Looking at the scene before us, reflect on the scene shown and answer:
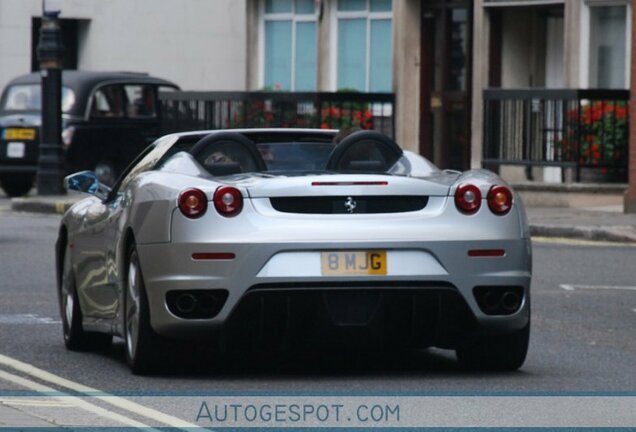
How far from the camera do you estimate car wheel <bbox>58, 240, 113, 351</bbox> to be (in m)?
10.5

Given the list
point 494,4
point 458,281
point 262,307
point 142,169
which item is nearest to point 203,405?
point 262,307

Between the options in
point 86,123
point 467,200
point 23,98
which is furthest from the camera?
point 23,98

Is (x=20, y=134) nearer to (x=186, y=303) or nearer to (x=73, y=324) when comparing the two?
(x=73, y=324)

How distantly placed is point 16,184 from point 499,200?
68.2 feet

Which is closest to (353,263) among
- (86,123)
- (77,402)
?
(77,402)

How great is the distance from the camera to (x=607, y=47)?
87.6ft

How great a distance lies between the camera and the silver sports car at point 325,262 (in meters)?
8.83

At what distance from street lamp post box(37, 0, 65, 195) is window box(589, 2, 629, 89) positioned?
7.28 metres

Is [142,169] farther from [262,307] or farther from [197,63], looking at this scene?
[197,63]

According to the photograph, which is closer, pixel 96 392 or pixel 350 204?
pixel 96 392

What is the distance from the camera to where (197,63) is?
4075cm

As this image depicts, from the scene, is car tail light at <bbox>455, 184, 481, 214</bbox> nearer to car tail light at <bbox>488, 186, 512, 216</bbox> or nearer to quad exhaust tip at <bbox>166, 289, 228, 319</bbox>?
car tail light at <bbox>488, 186, 512, 216</bbox>

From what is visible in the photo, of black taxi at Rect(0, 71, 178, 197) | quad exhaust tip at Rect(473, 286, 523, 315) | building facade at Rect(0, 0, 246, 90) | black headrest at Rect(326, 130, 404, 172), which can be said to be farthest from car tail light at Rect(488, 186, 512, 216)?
building facade at Rect(0, 0, 246, 90)

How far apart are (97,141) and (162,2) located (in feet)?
39.9
